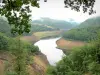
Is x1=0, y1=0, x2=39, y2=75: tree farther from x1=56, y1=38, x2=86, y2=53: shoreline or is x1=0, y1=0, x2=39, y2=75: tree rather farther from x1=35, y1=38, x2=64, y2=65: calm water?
x1=56, y1=38, x2=86, y2=53: shoreline

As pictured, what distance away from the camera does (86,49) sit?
3844cm

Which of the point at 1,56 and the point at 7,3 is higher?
the point at 7,3

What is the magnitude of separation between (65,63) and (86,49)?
13.9 feet

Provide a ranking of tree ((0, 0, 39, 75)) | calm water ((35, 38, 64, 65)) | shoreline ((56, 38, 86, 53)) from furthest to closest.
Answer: shoreline ((56, 38, 86, 53))
calm water ((35, 38, 64, 65))
tree ((0, 0, 39, 75))

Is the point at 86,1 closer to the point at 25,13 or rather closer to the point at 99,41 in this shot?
the point at 25,13

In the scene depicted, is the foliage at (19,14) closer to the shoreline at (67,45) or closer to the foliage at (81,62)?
the foliage at (81,62)

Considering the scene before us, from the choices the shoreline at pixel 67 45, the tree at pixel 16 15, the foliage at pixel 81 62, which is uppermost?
the tree at pixel 16 15

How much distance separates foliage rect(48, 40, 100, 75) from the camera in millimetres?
33731

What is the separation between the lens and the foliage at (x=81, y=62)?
33.7m

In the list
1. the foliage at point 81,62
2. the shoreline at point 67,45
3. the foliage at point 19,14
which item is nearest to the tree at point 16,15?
the foliage at point 19,14

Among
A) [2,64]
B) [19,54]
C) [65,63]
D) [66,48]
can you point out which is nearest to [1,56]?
[2,64]

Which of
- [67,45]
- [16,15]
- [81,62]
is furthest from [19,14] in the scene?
[67,45]

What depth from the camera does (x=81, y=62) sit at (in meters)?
39.8

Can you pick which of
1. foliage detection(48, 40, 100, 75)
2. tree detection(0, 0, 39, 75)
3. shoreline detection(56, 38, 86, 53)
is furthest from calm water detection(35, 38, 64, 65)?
tree detection(0, 0, 39, 75)
